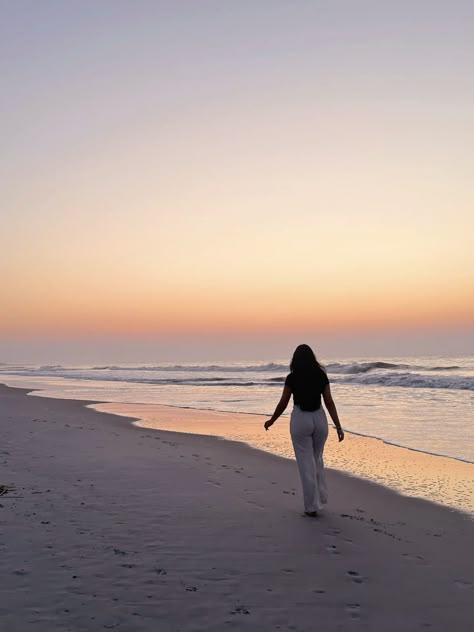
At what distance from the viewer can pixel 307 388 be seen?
Result: 24.2ft

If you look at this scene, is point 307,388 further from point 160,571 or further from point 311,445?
point 160,571

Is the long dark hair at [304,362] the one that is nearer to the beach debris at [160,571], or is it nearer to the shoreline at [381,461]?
the shoreline at [381,461]

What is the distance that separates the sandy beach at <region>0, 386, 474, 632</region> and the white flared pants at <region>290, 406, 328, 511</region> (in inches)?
16.5

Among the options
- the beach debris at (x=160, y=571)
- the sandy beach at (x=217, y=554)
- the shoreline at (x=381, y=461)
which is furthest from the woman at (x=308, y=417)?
the beach debris at (x=160, y=571)

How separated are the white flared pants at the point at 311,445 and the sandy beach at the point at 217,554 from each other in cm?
42

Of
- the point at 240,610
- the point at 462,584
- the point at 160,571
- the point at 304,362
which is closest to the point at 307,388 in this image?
the point at 304,362

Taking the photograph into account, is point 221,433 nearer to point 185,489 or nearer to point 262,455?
point 262,455

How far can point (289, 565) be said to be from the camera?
5.07 metres

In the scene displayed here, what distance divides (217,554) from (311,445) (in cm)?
242

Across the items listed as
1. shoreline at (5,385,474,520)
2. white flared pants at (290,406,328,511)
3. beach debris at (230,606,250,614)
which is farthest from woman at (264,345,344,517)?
beach debris at (230,606,250,614)

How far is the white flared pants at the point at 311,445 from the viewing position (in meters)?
7.19

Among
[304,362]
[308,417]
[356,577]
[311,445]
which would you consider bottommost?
[356,577]

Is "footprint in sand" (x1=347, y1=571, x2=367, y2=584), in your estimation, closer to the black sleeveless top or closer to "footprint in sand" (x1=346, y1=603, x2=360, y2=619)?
"footprint in sand" (x1=346, y1=603, x2=360, y2=619)

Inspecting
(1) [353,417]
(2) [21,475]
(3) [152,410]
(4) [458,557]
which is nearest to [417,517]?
(4) [458,557]
